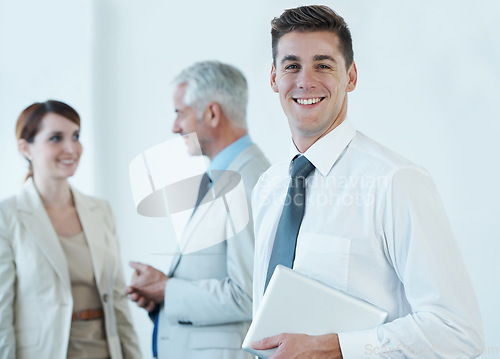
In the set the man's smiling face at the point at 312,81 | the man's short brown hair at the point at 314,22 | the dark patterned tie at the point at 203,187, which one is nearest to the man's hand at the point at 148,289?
the dark patterned tie at the point at 203,187

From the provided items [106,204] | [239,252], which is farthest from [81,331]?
[239,252]

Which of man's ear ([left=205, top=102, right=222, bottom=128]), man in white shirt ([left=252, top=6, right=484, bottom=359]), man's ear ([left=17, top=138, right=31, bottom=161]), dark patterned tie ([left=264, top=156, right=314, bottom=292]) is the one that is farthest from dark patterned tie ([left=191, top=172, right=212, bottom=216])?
man's ear ([left=17, top=138, right=31, bottom=161])

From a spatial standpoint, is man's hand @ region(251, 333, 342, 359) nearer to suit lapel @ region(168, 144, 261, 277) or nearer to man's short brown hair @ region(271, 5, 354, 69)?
man's short brown hair @ region(271, 5, 354, 69)

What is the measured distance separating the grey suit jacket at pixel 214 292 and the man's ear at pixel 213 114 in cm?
19

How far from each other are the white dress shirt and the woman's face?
1.37 meters

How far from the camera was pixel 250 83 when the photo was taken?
2.01m

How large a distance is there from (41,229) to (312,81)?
4.40ft

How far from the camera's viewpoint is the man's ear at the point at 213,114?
1.81 m

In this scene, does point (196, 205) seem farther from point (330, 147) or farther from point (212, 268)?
point (330, 147)

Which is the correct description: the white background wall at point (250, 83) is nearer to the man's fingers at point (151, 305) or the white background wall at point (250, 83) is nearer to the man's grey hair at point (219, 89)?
the man's grey hair at point (219, 89)

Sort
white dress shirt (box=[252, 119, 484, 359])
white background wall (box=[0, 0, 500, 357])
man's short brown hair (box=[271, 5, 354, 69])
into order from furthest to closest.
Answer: white background wall (box=[0, 0, 500, 357]), man's short brown hair (box=[271, 5, 354, 69]), white dress shirt (box=[252, 119, 484, 359])

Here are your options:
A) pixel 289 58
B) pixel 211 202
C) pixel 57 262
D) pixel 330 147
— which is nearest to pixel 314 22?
pixel 289 58

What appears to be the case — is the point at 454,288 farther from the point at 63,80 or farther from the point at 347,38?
the point at 63,80

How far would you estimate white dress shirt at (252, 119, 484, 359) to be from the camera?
93 centimetres
